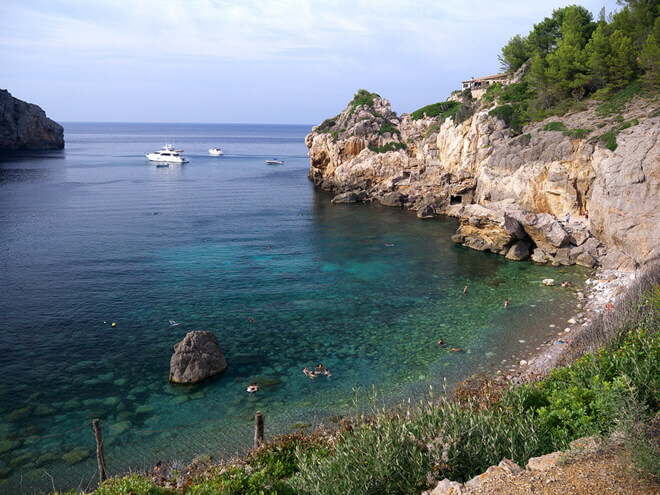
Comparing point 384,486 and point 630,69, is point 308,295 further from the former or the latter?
point 630,69

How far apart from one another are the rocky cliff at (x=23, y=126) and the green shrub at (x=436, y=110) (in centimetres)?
10994

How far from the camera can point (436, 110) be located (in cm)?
7325

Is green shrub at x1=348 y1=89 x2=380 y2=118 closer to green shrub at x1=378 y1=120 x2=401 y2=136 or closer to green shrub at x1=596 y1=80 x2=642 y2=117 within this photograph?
green shrub at x1=378 y1=120 x2=401 y2=136

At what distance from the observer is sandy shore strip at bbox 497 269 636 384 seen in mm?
20828

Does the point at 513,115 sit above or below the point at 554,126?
above

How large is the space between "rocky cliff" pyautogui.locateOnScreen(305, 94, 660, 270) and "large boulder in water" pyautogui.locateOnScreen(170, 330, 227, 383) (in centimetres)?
2864

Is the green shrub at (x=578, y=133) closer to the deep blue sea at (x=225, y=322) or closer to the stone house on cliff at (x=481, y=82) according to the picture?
the deep blue sea at (x=225, y=322)

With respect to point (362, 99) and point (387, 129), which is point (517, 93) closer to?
point (387, 129)

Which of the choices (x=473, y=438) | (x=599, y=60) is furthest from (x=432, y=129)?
(x=473, y=438)

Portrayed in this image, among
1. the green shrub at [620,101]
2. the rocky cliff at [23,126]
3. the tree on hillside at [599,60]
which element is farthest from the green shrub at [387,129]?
the rocky cliff at [23,126]

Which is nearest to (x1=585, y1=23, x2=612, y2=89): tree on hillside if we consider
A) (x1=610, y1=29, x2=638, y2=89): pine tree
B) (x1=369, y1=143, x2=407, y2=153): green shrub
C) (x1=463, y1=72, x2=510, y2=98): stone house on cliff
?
(x1=610, y1=29, x2=638, y2=89): pine tree

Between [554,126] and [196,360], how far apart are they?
43.2 m

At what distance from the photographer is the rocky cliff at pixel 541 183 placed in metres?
35.1

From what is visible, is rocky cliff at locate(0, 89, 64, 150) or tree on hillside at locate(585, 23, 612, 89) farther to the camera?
rocky cliff at locate(0, 89, 64, 150)
